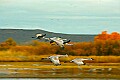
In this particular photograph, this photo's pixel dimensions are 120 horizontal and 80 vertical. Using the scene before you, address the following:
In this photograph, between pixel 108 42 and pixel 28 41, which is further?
pixel 28 41

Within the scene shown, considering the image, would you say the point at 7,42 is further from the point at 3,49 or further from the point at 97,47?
the point at 97,47

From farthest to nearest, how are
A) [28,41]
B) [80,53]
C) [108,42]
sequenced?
[28,41] < [108,42] < [80,53]

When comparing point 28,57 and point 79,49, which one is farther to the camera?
point 28,57

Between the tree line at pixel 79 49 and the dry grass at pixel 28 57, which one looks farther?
the tree line at pixel 79 49

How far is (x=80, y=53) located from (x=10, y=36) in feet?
84.4

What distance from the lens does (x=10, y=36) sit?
297ft

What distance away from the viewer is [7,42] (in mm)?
82250

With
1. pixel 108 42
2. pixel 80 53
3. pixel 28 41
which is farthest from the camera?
pixel 28 41

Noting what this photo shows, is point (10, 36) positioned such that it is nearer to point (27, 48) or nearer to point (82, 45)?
point (27, 48)

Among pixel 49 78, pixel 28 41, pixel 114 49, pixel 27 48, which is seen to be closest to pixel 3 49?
pixel 27 48

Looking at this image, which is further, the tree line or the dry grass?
the tree line

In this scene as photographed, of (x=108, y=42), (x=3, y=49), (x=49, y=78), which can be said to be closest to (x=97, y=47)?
(x=108, y=42)

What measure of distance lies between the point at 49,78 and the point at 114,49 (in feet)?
92.7

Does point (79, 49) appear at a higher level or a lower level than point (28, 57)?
higher
